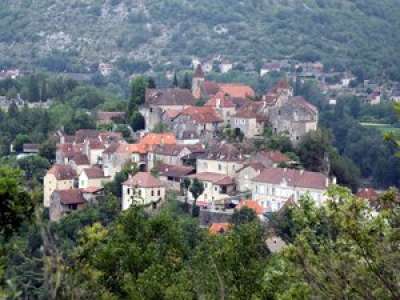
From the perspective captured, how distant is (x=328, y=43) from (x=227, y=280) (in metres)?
121

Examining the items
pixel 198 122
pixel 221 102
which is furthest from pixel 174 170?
pixel 221 102

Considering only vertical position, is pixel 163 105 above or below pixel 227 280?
below

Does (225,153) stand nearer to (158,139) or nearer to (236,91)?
(158,139)

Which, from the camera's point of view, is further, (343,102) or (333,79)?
(333,79)

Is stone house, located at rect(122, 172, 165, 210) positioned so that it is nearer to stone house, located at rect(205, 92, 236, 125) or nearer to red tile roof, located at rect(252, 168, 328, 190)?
red tile roof, located at rect(252, 168, 328, 190)

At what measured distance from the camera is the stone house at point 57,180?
2073 inches

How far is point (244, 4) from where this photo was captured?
154 m

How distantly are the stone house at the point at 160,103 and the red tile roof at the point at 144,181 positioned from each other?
10.2 m

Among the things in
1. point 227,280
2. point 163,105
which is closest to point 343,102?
point 163,105

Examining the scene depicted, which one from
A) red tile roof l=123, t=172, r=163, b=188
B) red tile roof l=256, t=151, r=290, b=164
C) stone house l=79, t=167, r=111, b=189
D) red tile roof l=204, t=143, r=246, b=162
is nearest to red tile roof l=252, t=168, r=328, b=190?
red tile roof l=256, t=151, r=290, b=164

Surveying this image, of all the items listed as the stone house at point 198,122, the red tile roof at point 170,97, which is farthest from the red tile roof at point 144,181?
the red tile roof at point 170,97

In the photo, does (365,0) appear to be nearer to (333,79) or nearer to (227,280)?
(333,79)

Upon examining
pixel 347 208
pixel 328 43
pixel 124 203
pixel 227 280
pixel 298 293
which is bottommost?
A: pixel 328 43

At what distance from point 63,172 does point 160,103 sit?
26.9 ft
